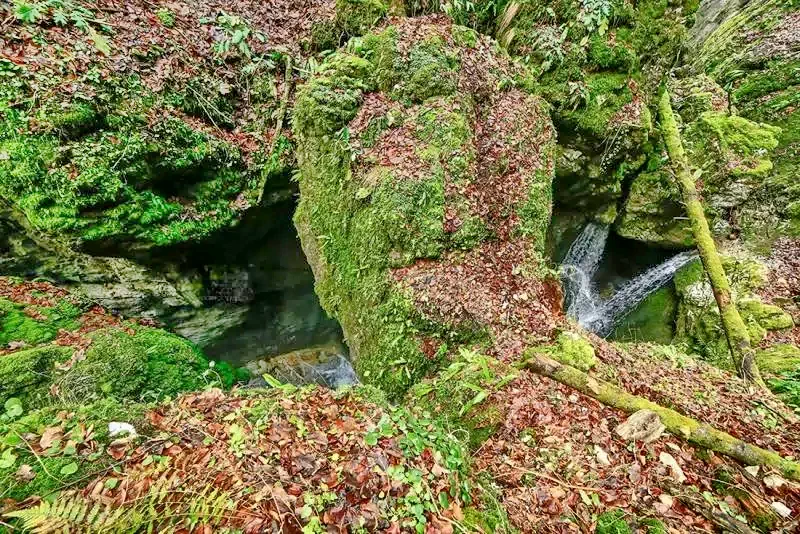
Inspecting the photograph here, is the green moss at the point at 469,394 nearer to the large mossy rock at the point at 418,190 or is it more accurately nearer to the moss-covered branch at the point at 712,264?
the large mossy rock at the point at 418,190

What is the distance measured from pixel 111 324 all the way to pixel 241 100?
478 cm

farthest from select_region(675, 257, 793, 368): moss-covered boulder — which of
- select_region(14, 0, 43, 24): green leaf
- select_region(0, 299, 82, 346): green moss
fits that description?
select_region(14, 0, 43, 24): green leaf

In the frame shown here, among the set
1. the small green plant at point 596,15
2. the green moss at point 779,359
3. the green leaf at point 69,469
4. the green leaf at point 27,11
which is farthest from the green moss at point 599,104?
the green leaf at point 27,11

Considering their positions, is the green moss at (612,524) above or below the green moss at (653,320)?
above

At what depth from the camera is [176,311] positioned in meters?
7.57

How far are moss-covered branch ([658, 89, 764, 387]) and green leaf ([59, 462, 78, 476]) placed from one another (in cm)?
751

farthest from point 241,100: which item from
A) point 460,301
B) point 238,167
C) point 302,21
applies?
point 460,301

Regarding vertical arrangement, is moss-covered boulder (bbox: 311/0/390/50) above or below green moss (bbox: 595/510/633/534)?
above

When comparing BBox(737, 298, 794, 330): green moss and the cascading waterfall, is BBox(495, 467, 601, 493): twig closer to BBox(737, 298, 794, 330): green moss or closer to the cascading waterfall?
BBox(737, 298, 794, 330): green moss

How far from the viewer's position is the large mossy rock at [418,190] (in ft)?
16.7

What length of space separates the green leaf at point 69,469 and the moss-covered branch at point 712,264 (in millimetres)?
7514

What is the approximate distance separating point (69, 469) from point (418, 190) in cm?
445

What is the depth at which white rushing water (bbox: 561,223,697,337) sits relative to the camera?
32.0ft

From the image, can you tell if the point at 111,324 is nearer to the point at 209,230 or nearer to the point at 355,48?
the point at 209,230
